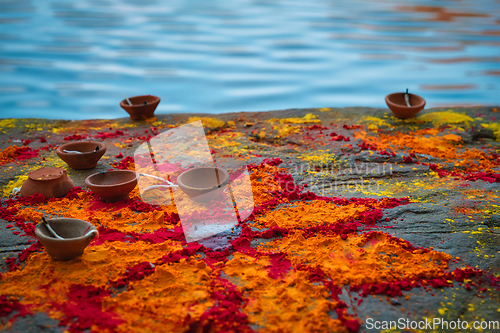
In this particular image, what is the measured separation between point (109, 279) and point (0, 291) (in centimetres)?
59

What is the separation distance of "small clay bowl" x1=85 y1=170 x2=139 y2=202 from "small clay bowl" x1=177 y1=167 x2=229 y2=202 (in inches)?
17.3

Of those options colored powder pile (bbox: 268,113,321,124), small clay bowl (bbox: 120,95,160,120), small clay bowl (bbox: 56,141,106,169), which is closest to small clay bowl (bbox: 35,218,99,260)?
small clay bowl (bbox: 56,141,106,169)

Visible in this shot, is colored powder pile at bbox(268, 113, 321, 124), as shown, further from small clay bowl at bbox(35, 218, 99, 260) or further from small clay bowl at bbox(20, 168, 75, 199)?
small clay bowl at bbox(35, 218, 99, 260)

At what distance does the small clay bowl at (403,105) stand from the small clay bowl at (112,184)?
12.4ft

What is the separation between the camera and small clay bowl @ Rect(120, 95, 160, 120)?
5.26 metres

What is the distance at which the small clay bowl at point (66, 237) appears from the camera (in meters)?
2.18

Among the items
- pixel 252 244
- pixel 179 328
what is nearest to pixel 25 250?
pixel 179 328

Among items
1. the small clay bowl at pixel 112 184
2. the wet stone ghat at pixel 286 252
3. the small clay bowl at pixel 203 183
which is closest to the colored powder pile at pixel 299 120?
the wet stone ghat at pixel 286 252

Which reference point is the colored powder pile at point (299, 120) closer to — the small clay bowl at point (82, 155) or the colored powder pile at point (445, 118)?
the colored powder pile at point (445, 118)

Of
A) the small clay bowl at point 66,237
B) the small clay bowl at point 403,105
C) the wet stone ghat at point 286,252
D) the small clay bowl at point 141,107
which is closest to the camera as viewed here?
the wet stone ghat at point 286,252

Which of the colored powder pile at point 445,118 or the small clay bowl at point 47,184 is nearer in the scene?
the small clay bowl at point 47,184

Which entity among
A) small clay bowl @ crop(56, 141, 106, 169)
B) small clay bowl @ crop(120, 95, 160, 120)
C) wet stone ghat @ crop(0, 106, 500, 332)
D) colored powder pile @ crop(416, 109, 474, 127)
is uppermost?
small clay bowl @ crop(120, 95, 160, 120)

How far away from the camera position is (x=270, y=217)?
2926 millimetres

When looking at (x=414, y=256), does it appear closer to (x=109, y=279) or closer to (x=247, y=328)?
(x=247, y=328)
